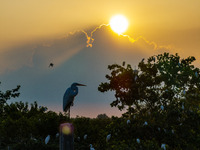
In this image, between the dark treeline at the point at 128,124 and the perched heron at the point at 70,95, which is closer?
the dark treeline at the point at 128,124

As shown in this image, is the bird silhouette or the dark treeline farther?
the bird silhouette

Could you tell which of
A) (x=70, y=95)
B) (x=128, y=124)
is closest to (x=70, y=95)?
(x=70, y=95)

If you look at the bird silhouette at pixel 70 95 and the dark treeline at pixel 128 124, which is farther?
the bird silhouette at pixel 70 95

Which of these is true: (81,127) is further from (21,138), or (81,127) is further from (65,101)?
(21,138)

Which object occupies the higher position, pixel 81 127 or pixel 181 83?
pixel 181 83

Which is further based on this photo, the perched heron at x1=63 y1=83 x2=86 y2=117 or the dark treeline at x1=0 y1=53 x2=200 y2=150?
the perched heron at x1=63 y1=83 x2=86 y2=117

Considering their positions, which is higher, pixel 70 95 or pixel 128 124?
pixel 70 95

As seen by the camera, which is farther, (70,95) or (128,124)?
(70,95)

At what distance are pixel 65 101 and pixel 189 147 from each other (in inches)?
349

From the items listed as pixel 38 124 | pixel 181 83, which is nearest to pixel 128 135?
pixel 38 124

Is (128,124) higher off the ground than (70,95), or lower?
lower

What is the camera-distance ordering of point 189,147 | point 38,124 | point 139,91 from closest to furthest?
1. point 189,147
2. point 38,124
3. point 139,91

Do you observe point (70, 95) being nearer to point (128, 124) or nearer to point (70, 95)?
point (70, 95)

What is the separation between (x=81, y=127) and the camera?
19.9 meters
